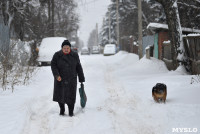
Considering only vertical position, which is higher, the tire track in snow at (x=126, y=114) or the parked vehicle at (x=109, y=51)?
the parked vehicle at (x=109, y=51)

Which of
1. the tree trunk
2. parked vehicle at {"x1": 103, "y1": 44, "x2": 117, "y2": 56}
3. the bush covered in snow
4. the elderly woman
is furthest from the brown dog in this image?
parked vehicle at {"x1": 103, "y1": 44, "x2": 117, "y2": 56}

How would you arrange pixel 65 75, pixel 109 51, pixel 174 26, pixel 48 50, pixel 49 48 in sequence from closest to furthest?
pixel 65 75 < pixel 174 26 < pixel 48 50 < pixel 49 48 < pixel 109 51

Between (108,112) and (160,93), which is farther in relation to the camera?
(160,93)

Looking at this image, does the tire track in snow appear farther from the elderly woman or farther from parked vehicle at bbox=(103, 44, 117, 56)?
parked vehicle at bbox=(103, 44, 117, 56)

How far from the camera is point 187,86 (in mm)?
7945

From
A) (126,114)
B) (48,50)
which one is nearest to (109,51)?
(48,50)

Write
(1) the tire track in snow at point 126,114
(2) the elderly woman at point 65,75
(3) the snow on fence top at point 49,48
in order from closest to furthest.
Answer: (1) the tire track in snow at point 126,114
(2) the elderly woman at point 65,75
(3) the snow on fence top at point 49,48

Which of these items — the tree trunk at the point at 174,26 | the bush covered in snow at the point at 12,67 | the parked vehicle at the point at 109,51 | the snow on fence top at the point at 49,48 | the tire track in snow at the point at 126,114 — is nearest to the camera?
the tire track in snow at the point at 126,114

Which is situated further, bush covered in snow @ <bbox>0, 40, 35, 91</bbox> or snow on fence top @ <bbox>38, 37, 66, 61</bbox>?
snow on fence top @ <bbox>38, 37, 66, 61</bbox>

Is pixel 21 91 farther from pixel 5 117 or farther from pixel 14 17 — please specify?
pixel 14 17

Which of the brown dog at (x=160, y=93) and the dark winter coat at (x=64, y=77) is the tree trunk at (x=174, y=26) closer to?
the brown dog at (x=160, y=93)

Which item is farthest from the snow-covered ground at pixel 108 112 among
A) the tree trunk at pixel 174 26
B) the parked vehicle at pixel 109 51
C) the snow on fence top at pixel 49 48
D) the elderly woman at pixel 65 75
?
the parked vehicle at pixel 109 51

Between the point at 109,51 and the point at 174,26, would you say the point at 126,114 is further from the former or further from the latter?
the point at 109,51

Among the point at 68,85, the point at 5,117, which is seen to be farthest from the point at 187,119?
the point at 5,117
